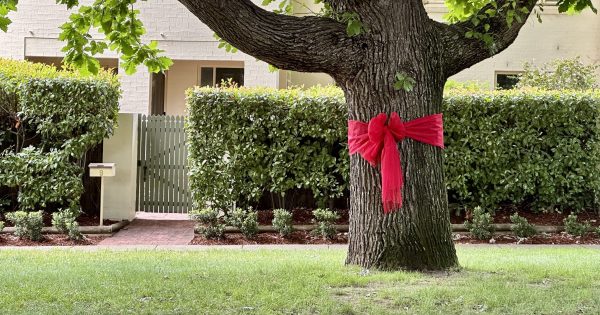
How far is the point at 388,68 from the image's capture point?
7645 mm

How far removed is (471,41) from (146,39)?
11.8m

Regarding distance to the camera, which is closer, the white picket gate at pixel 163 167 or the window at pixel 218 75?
the white picket gate at pixel 163 167

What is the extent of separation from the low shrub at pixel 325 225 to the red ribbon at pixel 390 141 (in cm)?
433

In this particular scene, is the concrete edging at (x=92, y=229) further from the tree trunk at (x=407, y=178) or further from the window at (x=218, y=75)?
the window at (x=218, y=75)

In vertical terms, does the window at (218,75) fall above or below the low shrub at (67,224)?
above

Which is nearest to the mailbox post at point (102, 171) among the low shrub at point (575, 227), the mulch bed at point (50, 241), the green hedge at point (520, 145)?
the mulch bed at point (50, 241)

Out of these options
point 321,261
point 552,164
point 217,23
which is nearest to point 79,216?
point 321,261

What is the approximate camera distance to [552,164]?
1314cm

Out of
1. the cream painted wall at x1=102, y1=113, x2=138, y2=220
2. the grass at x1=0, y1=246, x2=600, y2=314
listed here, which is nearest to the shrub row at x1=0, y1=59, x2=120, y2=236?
the cream painted wall at x1=102, y1=113, x2=138, y2=220

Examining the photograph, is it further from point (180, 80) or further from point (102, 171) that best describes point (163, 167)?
point (180, 80)

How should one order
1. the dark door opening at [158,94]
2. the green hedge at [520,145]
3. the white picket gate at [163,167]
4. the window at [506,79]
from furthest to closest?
1. the dark door opening at [158,94]
2. the window at [506,79]
3. the white picket gate at [163,167]
4. the green hedge at [520,145]

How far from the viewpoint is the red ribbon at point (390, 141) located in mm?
7504

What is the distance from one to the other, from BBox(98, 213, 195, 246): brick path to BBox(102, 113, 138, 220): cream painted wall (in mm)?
370

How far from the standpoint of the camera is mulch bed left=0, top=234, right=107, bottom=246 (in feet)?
38.0
